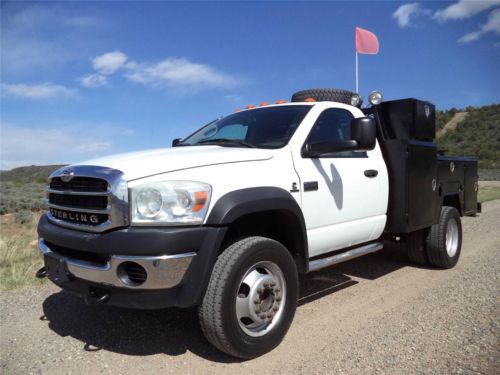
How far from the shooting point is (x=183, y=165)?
2.94 metres

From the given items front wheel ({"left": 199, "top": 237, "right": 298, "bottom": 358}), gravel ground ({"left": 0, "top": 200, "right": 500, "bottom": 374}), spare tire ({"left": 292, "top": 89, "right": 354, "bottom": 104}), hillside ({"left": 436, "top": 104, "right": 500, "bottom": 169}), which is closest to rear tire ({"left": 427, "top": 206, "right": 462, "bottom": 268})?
gravel ground ({"left": 0, "top": 200, "right": 500, "bottom": 374})

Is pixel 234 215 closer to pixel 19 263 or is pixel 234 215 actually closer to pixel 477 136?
pixel 19 263

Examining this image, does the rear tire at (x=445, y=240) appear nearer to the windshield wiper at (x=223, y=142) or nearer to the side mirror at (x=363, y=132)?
the side mirror at (x=363, y=132)

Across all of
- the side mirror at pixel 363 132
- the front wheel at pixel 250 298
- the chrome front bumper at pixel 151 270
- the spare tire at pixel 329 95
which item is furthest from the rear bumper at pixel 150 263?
the spare tire at pixel 329 95

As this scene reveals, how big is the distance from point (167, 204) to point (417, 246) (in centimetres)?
395

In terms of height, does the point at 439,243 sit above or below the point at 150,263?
below

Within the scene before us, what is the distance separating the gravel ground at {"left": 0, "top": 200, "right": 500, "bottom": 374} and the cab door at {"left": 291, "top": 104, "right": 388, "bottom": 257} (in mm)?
671

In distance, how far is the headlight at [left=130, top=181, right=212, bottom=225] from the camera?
2.73 meters

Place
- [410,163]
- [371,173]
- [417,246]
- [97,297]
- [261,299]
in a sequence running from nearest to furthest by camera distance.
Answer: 1. [97,297]
2. [261,299]
3. [371,173]
4. [410,163]
5. [417,246]

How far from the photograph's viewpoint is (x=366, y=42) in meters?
6.71

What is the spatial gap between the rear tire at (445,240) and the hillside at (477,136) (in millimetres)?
31700

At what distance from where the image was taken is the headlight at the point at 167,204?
2.73 meters

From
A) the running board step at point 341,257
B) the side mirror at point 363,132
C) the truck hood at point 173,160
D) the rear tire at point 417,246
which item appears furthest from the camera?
the rear tire at point 417,246

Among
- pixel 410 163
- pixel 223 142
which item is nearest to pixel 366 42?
pixel 410 163
